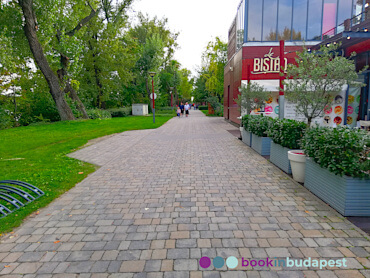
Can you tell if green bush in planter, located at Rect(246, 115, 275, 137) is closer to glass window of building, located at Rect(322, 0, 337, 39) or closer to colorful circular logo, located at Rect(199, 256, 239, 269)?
colorful circular logo, located at Rect(199, 256, 239, 269)

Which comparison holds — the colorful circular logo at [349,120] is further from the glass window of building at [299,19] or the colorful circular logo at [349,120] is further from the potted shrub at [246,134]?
the potted shrub at [246,134]

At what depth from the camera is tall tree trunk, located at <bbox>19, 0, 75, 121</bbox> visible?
59.0ft

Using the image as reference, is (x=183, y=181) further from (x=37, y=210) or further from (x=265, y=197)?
(x=37, y=210)

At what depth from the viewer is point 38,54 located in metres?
19.5

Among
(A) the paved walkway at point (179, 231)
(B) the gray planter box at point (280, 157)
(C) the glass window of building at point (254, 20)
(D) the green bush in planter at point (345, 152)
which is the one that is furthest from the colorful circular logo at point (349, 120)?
(D) the green bush in planter at point (345, 152)

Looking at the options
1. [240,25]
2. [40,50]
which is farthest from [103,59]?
[240,25]

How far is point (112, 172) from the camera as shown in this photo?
658cm

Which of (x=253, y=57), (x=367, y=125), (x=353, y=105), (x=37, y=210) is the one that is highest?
(x=253, y=57)

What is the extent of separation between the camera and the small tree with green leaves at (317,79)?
5414 millimetres

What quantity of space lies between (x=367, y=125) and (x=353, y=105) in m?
4.19

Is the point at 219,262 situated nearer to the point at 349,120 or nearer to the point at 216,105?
the point at 349,120

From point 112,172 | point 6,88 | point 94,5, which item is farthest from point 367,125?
point 6,88

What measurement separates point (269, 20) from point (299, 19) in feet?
6.47

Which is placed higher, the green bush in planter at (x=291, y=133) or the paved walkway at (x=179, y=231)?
the green bush in planter at (x=291, y=133)
